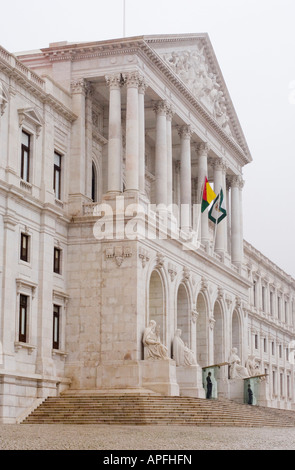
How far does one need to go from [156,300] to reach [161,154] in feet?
27.7

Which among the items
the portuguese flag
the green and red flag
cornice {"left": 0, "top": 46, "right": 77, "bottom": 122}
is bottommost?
the green and red flag

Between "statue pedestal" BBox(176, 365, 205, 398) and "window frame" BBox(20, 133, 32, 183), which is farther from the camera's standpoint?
"statue pedestal" BBox(176, 365, 205, 398)

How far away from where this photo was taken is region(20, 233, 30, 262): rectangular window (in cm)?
4225

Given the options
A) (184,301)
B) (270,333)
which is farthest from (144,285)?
(270,333)

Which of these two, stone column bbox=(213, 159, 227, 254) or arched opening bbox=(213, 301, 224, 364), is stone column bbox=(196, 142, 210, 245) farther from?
arched opening bbox=(213, 301, 224, 364)

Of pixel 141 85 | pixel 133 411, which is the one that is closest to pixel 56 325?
pixel 133 411

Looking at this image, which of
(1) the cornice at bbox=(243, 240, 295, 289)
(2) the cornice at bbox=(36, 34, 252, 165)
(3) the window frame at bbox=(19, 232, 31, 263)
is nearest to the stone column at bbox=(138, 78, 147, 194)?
(2) the cornice at bbox=(36, 34, 252, 165)

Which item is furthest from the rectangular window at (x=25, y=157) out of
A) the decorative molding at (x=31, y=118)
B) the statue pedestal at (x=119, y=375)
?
the statue pedestal at (x=119, y=375)

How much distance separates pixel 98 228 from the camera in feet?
150

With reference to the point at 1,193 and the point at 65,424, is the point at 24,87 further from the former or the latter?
the point at 65,424

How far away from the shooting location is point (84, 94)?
1918 inches

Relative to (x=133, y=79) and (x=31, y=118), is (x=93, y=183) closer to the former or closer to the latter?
(x=133, y=79)

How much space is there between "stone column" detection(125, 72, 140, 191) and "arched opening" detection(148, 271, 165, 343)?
5.76m
